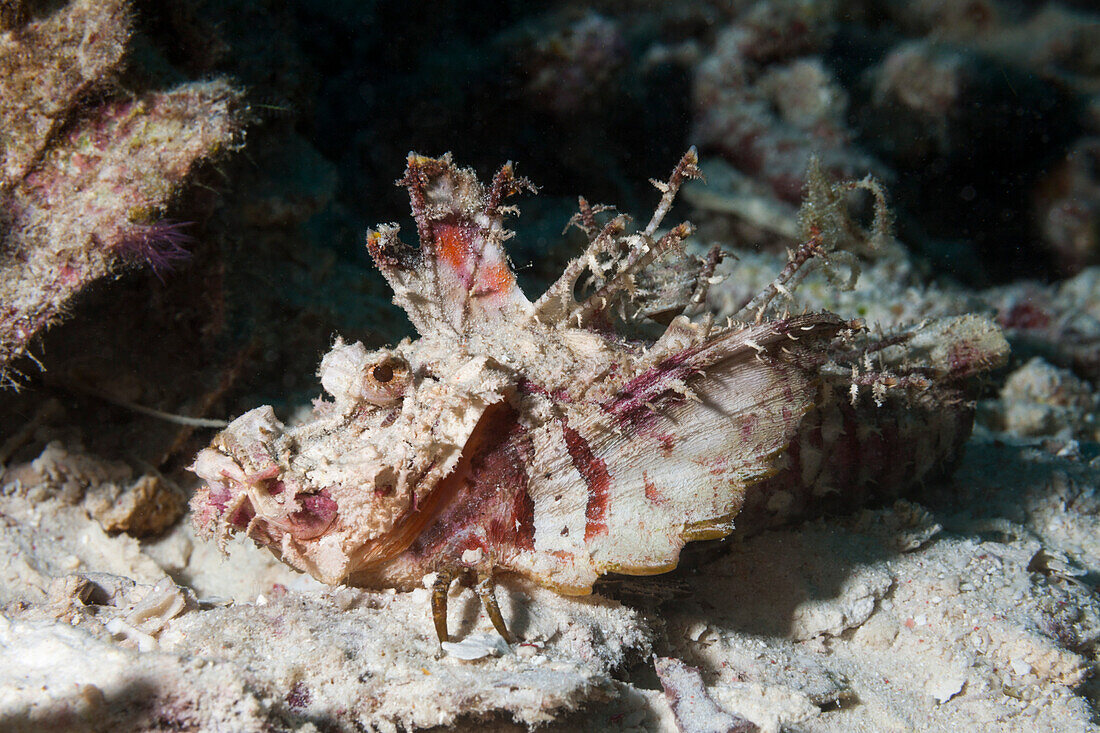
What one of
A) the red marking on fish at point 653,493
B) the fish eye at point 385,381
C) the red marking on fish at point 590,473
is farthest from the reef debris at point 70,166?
the red marking on fish at point 653,493

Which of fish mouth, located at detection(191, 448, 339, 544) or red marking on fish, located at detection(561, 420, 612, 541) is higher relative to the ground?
red marking on fish, located at detection(561, 420, 612, 541)

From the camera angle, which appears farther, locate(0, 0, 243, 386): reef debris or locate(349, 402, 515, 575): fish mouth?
locate(0, 0, 243, 386): reef debris

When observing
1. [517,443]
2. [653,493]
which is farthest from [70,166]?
[653,493]

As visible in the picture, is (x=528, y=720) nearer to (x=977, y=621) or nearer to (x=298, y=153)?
(x=977, y=621)

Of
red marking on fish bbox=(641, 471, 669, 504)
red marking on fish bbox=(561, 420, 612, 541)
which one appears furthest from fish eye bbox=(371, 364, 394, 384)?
red marking on fish bbox=(641, 471, 669, 504)

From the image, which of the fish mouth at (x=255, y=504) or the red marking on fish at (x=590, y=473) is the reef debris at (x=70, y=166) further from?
the red marking on fish at (x=590, y=473)

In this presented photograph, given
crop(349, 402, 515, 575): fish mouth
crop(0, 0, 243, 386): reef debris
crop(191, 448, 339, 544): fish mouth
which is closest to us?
crop(191, 448, 339, 544): fish mouth

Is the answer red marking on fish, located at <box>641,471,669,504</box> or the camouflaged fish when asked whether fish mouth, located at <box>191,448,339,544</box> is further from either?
red marking on fish, located at <box>641,471,669,504</box>

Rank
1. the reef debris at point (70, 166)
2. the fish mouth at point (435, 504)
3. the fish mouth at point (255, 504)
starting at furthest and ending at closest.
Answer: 1. the reef debris at point (70, 166)
2. the fish mouth at point (435, 504)
3. the fish mouth at point (255, 504)

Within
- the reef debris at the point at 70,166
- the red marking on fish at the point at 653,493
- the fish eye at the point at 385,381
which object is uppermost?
the reef debris at the point at 70,166
